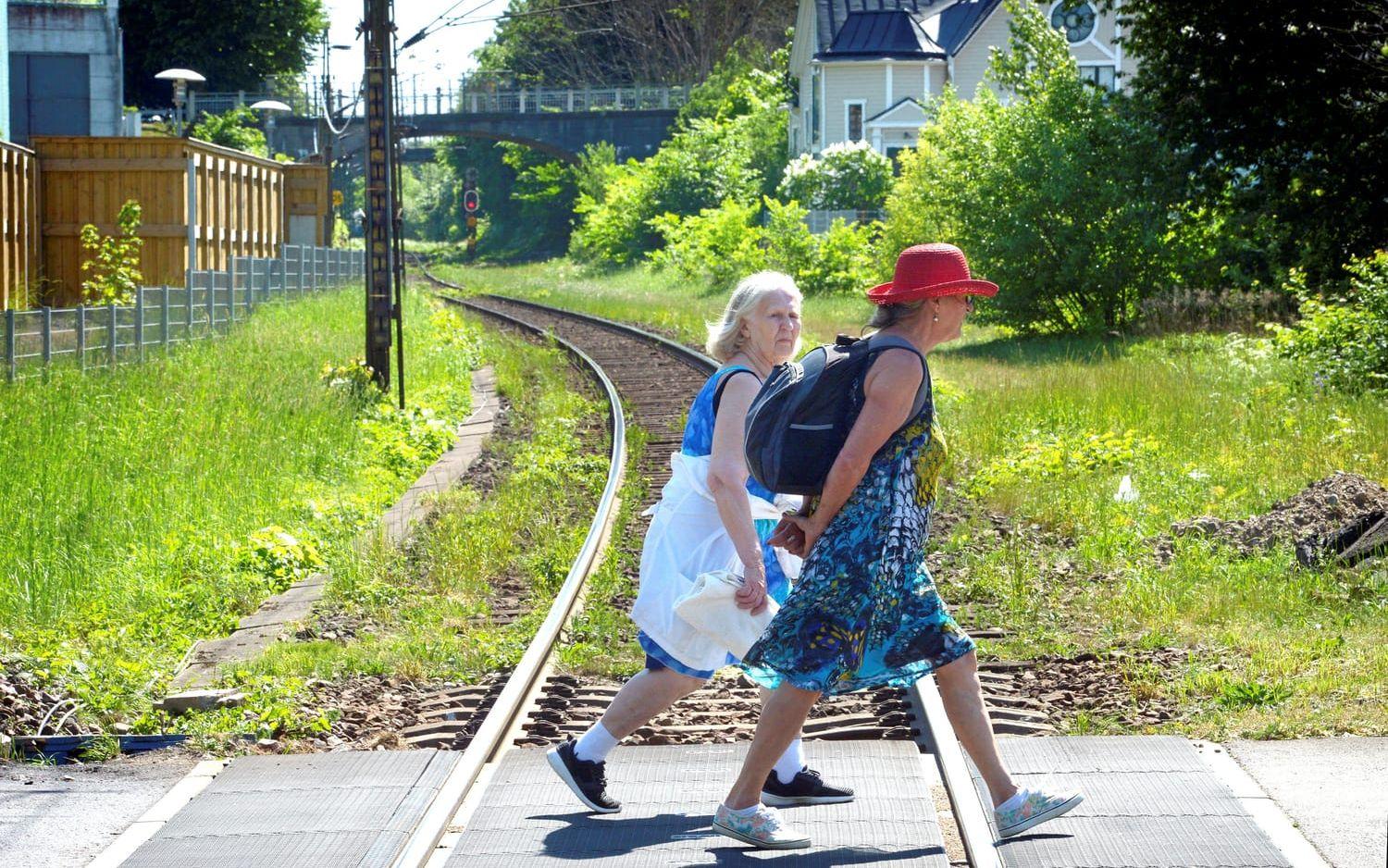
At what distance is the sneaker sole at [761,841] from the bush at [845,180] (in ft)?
142

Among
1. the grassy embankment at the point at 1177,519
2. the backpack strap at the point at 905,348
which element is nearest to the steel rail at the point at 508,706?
the grassy embankment at the point at 1177,519

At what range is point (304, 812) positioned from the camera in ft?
17.2

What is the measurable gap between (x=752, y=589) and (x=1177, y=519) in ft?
20.1

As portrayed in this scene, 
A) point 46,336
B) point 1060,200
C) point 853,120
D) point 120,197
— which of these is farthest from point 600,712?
point 853,120

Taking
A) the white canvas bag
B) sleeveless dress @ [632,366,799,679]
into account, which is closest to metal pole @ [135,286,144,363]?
sleeveless dress @ [632,366,799,679]

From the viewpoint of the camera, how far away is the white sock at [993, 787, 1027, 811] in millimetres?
4703

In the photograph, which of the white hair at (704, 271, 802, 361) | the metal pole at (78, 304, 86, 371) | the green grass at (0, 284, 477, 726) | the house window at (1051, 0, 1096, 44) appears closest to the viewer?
the white hair at (704, 271, 802, 361)

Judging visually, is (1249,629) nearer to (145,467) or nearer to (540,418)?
(145,467)

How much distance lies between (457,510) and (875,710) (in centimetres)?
555

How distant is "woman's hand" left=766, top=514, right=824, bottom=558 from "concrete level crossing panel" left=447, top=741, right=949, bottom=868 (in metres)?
0.86

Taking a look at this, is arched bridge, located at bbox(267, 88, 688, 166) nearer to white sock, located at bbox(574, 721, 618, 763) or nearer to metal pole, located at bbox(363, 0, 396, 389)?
metal pole, located at bbox(363, 0, 396, 389)

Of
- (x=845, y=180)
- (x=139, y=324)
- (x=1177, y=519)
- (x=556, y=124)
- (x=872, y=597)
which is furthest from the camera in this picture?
(x=556, y=124)

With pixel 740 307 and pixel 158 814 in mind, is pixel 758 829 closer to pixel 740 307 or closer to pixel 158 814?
pixel 740 307

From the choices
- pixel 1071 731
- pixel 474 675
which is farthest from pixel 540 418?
pixel 1071 731
